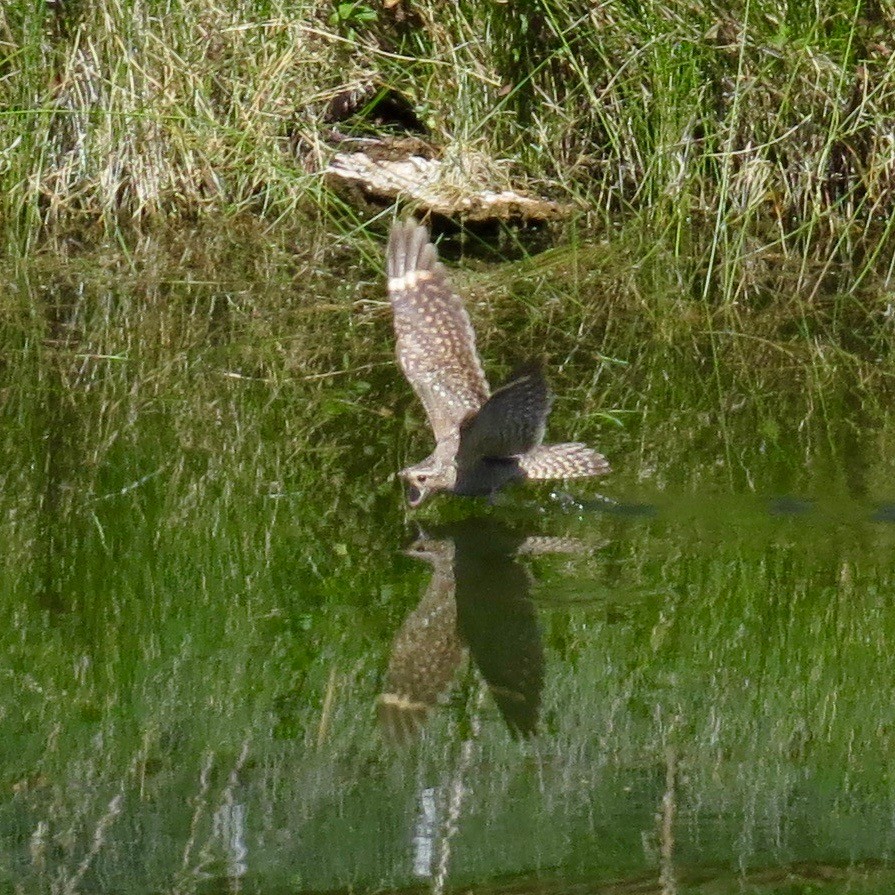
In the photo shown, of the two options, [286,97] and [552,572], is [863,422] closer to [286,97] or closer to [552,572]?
[552,572]

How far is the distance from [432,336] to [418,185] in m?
2.86

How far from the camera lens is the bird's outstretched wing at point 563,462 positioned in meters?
5.66

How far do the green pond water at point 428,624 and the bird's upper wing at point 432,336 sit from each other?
1.05 ft

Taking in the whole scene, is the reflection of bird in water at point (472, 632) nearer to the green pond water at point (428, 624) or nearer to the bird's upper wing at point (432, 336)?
the green pond water at point (428, 624)

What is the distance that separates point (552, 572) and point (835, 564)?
32.9 inches

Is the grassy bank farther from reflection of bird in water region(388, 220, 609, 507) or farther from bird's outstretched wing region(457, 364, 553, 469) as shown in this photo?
bird's outstretched wing region(457, 364, 553, 469)

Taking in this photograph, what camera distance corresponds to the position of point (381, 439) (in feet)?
20.9

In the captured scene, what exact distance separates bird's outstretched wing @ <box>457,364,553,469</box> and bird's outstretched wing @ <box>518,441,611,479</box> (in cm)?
5

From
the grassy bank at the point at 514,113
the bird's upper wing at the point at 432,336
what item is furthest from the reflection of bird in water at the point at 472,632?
the grassy bank at the point at 514,113

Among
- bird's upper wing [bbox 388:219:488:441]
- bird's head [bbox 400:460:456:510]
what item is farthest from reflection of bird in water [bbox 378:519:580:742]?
bird's upper wing [bbox 388:219:488:441]

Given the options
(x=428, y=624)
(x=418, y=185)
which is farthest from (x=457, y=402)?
(x=418, y=185)

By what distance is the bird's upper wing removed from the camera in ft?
19.6

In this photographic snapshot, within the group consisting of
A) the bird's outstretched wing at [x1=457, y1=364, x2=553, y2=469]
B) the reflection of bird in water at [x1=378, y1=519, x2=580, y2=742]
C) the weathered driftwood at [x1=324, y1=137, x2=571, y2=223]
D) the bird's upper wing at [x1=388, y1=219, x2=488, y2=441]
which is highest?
the weathered driftwood at [x1=324, y1=137, x2=571, y2=223]

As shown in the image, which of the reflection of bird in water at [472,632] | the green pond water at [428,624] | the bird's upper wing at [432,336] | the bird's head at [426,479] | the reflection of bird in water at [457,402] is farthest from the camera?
the bird's upper wing at [432,336]
